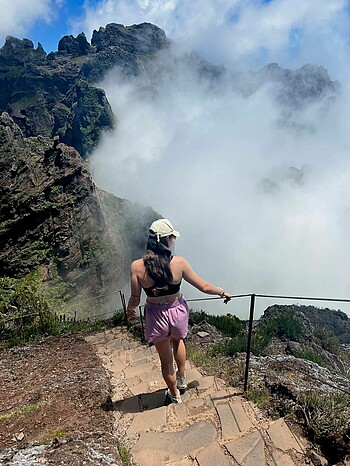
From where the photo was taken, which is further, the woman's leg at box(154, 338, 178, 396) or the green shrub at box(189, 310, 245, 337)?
the green shrub at box(189, 310, 245, 337)

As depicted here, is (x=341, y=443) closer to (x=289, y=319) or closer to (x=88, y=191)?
(x=289, y=319)

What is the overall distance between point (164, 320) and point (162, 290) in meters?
0.34

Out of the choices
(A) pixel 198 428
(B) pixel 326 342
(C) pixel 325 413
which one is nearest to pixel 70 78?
(B) pixel 326 342

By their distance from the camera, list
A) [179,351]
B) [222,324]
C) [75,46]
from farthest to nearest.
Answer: [75,46] → [222,324] → [179,351]

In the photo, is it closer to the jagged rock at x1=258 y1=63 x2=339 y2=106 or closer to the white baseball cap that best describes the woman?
the white baseball cap

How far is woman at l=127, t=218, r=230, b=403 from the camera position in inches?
143

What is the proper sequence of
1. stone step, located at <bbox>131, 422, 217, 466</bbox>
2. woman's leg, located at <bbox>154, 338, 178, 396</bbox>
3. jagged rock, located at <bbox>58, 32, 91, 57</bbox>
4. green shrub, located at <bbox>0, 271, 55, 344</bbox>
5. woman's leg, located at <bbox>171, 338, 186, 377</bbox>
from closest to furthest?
stone step, located at <bbox>131, 422, 217, 466</bbox> < woman's leg, located at <bbox>154, 338, 178, 396</bbox> < woman's leg, located at <bbox>171, 338, 186, 377</bbox> < green shrub, located at <bbox>0, 271, 55, 344</bbox> < jagged rock, located at <bbox>58, 32, 91, 57</bbox>

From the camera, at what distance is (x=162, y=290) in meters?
3.72

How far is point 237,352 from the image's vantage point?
5836 millimetres

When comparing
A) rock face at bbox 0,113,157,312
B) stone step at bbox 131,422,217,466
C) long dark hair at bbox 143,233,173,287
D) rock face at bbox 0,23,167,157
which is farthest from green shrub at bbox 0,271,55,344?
rock face at bbox 0,23,167,157

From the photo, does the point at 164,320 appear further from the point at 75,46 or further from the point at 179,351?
the point at 75,46

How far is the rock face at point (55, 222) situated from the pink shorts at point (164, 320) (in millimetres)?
15515

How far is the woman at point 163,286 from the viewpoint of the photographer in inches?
143

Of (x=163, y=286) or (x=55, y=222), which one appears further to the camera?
(x=55, y=222)
